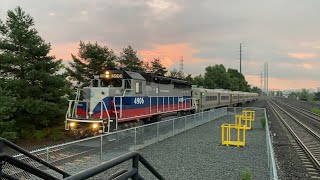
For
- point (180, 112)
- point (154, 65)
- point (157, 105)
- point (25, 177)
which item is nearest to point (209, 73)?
point (154, 65)

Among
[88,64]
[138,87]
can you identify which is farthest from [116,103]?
[88,64]

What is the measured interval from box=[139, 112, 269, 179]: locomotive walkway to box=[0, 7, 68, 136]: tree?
A: 11.4 m

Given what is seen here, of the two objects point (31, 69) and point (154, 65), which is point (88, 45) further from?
point (154, 65)

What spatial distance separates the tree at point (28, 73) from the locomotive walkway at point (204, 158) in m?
11.4

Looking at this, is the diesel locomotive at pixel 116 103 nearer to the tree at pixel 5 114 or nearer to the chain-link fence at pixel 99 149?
the chain-link fence at pixel 99 149

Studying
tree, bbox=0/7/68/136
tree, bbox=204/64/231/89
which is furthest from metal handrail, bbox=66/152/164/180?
tree, bbox=204/64/231/89

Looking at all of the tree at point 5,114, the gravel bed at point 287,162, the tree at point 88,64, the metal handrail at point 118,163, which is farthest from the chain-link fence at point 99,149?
the tree at point 88,64

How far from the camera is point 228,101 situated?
175 feet

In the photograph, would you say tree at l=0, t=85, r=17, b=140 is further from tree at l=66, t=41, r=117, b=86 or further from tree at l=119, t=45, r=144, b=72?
tree at l=119, t=45, r=144, b=72

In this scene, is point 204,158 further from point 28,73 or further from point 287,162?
point 28,73

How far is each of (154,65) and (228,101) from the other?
2682cm

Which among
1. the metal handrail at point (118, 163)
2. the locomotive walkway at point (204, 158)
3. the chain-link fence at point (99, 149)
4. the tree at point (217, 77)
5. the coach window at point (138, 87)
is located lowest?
the locomotive walkway at point (204, 158)

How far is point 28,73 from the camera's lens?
24688 millimetres

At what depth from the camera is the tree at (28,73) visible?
80.5ft
